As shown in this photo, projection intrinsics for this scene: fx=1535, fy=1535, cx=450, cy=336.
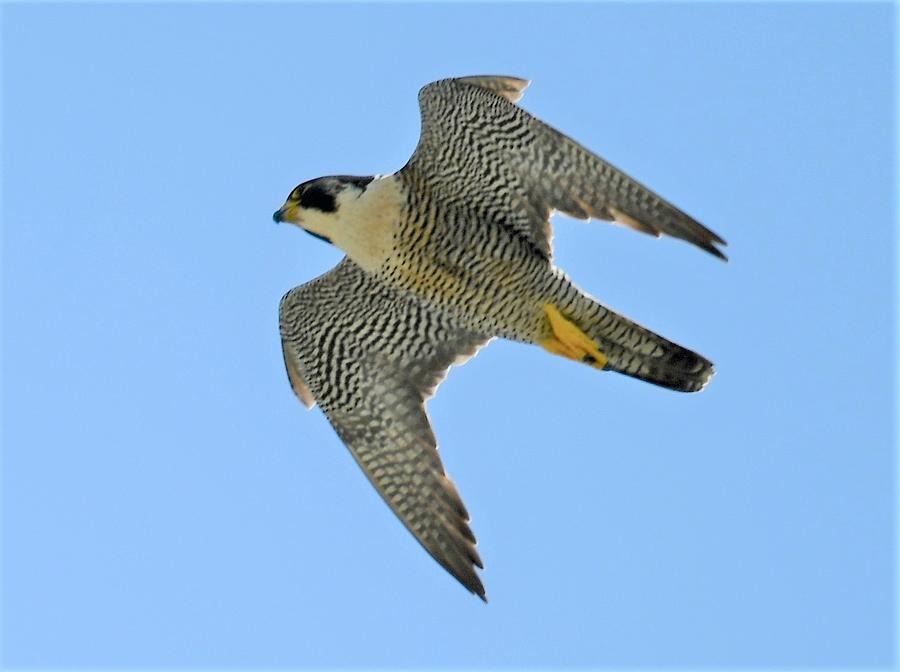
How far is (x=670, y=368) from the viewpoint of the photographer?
11242 millimetres

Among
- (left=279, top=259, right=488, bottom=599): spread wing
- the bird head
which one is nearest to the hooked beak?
the bird head

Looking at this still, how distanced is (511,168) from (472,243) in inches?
24.8

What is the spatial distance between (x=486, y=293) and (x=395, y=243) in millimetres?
771

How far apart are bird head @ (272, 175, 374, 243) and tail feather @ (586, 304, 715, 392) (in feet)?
6.58

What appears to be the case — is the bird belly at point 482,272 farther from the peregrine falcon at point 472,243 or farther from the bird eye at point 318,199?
the bird eye at point 318,199

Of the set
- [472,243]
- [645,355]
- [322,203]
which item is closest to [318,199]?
[322,203]

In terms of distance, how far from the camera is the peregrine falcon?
36.0ft

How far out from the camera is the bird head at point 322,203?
1129cm

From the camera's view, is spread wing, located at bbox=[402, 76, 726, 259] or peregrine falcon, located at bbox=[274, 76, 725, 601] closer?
spread wing, located at bbox=[402, 76, 726, 259]

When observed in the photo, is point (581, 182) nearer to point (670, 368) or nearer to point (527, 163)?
point (527, 163)

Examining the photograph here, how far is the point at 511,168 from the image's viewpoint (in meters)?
11.2

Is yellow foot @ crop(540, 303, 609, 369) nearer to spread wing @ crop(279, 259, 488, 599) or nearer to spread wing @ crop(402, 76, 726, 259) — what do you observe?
spread wing @ crop(402, 76, 726, 259)

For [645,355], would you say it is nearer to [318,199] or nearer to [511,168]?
[511,168]

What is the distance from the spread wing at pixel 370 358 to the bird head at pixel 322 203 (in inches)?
28.1
